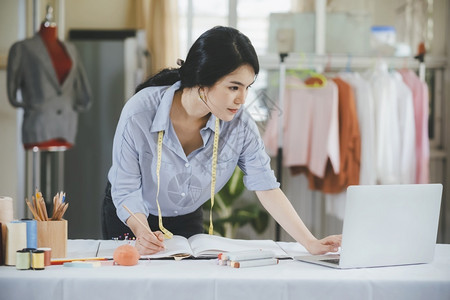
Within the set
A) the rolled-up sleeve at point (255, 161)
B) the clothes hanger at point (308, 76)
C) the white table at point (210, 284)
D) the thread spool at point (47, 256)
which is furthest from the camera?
the clothes hanger at point (308, 76)

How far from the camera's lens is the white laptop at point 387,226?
5.38ft

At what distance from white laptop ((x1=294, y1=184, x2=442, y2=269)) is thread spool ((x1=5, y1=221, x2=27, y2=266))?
734 millimetres

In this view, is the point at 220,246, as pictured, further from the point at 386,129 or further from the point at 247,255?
the point at 386,129

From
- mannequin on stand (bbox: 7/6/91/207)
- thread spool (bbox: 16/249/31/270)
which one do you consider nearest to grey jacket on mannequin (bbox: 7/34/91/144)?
mannequin on stand (bbox: 7/6/91/207)

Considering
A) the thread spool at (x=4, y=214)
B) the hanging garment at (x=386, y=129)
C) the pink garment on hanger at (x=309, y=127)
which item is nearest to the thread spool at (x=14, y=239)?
the thread spool at (x=4, y=214)

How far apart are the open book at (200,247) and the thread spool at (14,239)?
233 millimetres

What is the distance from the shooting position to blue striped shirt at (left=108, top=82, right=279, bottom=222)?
6.54 ft

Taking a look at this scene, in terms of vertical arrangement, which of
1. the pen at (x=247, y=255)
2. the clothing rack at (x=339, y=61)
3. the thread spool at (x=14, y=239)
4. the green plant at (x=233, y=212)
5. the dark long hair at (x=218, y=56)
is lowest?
the green plant at (x=233, y=212)

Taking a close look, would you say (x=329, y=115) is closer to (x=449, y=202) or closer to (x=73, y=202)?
(x=449, y=202)

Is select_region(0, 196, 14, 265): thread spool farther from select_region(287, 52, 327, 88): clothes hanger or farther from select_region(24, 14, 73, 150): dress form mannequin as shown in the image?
select_region(287, 52, 327, 88): clothes hanger

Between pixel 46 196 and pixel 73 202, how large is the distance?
1.16ft

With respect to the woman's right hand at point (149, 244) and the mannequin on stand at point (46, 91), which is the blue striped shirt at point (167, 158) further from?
the mannequin on stand at point (46, 91)

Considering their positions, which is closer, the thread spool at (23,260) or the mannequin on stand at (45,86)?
the thread spool at (23,260)

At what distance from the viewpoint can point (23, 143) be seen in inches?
161
